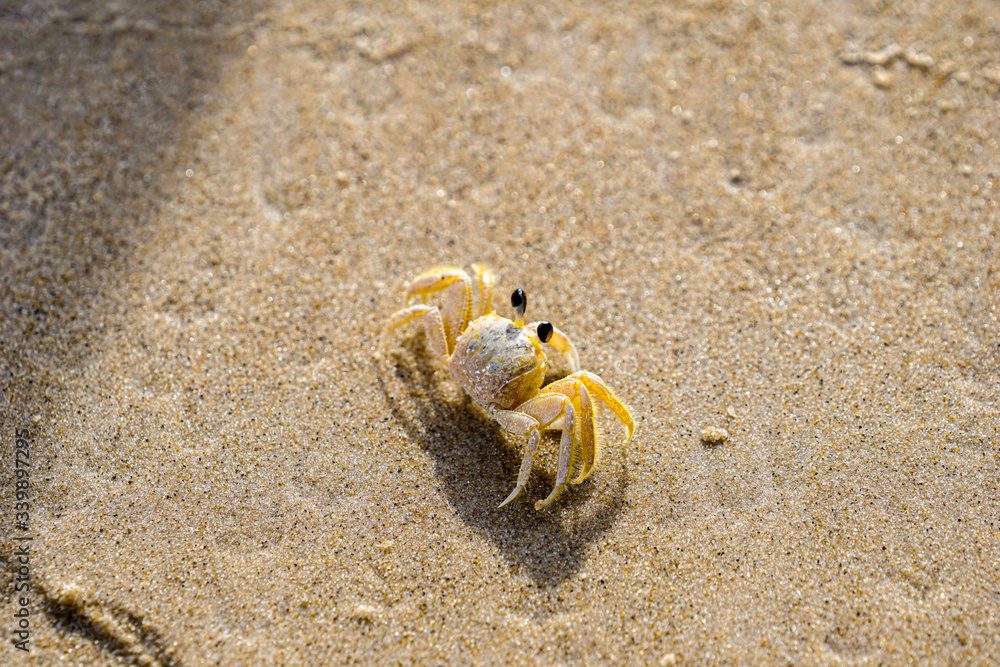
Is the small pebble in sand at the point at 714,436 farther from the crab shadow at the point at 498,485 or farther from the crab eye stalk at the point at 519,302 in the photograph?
the crab eye stalk at the point at 519,302

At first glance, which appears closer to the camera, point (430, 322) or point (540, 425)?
point (540, 425)

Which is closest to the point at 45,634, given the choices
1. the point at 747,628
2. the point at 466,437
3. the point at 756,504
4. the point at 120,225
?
the point at 466,437

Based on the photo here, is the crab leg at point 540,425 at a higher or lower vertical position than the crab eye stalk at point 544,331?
lower
